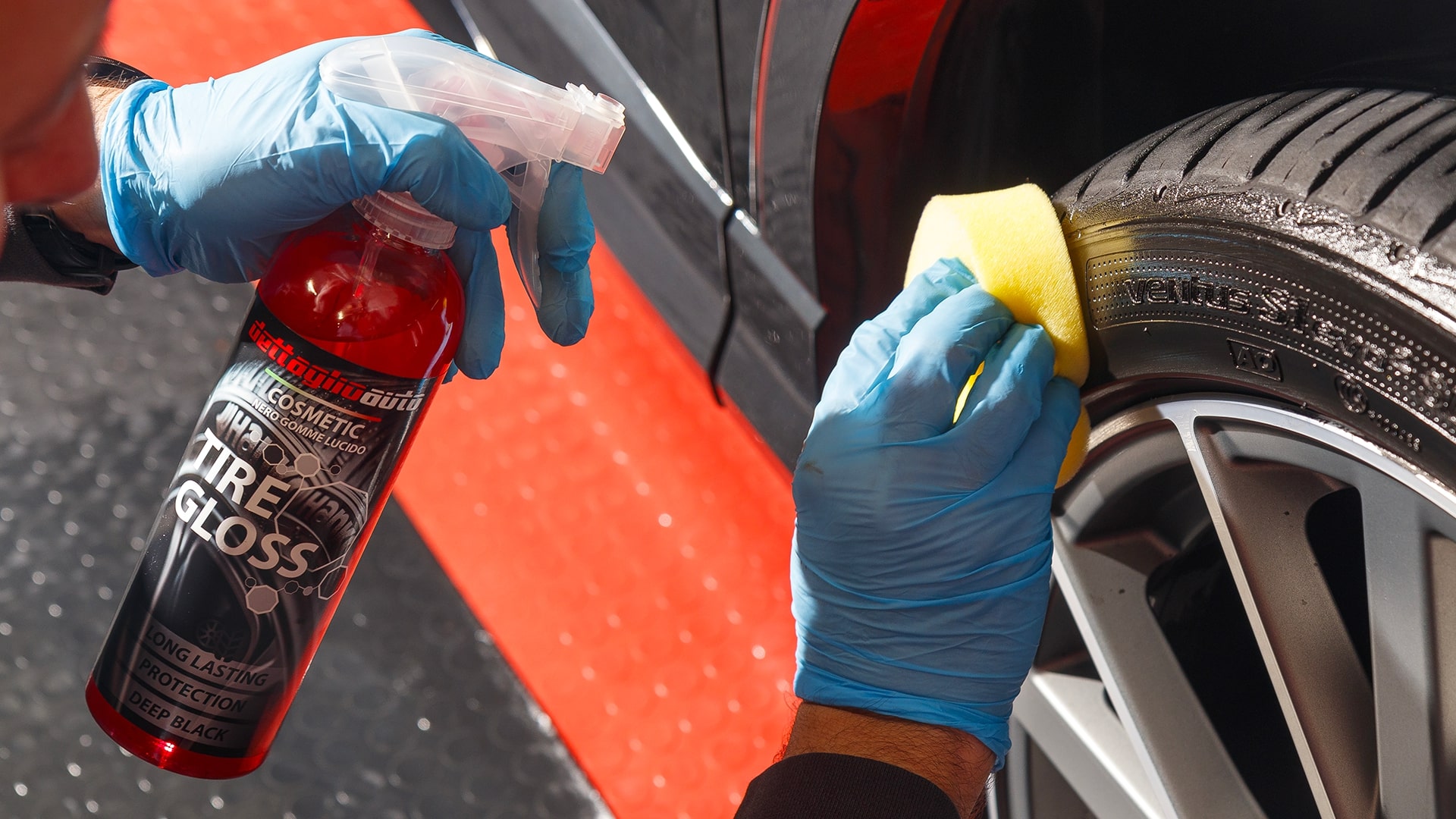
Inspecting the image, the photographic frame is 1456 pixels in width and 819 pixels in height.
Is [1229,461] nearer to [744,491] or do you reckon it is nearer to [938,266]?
[938,266]

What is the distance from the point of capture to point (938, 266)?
0.94m

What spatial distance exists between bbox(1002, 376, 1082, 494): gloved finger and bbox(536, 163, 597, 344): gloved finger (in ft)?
1.37

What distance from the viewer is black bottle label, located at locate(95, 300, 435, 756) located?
84cm

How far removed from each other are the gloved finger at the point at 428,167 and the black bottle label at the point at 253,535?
5.3 inches

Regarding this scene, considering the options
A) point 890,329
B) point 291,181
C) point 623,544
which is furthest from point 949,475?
point 623,544

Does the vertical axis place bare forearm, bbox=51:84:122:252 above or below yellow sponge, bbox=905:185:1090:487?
below

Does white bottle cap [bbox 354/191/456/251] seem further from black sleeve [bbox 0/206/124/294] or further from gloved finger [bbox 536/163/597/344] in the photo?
black sleeve [bbox 0/206/124/294]

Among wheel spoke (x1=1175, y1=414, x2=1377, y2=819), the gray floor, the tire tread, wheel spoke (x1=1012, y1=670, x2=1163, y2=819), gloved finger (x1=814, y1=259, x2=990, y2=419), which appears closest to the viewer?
the tire tread

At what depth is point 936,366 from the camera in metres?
0.88

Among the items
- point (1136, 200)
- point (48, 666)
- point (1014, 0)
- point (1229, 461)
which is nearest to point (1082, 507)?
point (1229, 461)

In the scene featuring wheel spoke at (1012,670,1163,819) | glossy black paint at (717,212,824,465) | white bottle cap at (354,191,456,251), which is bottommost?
wheel spoke at (1012,670,1163,819)

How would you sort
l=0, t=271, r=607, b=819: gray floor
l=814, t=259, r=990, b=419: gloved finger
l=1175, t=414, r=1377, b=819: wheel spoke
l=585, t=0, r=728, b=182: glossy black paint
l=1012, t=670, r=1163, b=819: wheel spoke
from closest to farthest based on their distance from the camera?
l=1175, t=414, r=1377, b=819: wheel spoke
l=814, t=259, r=990, b=419: gloved finger
l=1012, t=670, r=1163, b=819: wheel spoke
l=585, t=0, r=728, b=182: glossy black paint
l=0, t=271, r=607, b=819: gray floor

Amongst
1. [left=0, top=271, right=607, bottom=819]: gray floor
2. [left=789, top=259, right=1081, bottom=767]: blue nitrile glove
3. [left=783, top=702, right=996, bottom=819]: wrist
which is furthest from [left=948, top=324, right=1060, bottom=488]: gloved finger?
[left=0, top=271, right=607, bottom=819]: gray floor

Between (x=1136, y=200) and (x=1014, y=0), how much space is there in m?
0.24
